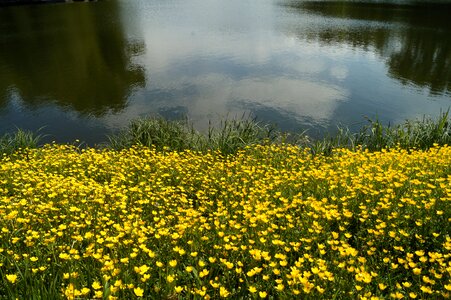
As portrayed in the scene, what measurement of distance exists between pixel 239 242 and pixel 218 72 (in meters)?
18.1

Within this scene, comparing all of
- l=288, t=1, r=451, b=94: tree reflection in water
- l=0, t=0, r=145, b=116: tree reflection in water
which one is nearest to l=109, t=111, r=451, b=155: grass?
l=0, t=0, r=145, b=116: tree reflection in water

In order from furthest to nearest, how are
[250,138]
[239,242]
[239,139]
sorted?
1. [250,138]
2. [239,139]
3. [239,242]

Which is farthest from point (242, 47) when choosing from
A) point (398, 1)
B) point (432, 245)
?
point (398, 1)

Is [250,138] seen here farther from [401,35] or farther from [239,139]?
[401,35]

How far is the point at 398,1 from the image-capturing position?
60500mm

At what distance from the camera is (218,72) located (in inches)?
873

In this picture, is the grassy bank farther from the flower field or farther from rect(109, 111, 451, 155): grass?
the flower field

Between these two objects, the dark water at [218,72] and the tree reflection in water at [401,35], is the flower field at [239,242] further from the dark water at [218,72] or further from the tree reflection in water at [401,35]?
the tree reflection in water at [401,35]

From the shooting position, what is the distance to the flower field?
4121mm

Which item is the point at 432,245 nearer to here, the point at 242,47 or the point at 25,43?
the point at 242,47

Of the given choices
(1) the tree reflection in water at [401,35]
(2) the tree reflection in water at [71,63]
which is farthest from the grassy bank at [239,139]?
(1) the tree reflection in water at [401,35]

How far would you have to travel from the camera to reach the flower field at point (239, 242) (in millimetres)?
4121

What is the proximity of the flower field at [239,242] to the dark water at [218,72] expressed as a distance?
26.3 ft

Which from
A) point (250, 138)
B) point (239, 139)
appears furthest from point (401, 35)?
point (239, 139)
